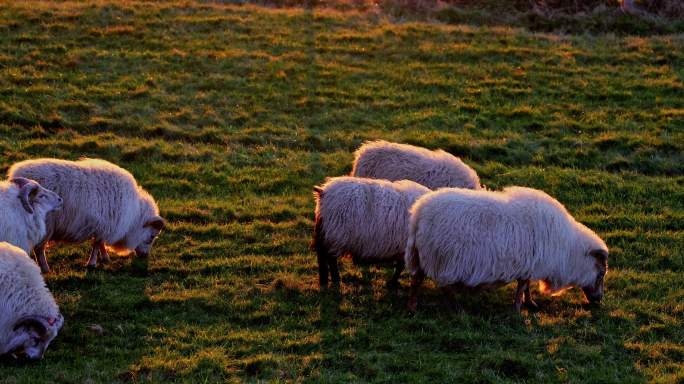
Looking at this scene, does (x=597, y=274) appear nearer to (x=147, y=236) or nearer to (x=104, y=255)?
(x=147, y=236)

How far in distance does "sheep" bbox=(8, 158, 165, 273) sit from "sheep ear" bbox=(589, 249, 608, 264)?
538 centimetres

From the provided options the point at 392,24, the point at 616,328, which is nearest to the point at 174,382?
the point at 616,328

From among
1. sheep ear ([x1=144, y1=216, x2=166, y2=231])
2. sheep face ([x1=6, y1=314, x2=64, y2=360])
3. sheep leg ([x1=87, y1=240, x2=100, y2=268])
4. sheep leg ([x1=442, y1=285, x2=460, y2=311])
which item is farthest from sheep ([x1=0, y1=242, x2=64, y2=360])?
sheep leg ([x1=442, y1=285, x2=460, y2=311])

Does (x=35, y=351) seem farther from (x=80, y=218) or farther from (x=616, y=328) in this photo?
(x=616, y=328)

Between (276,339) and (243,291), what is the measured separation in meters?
1.50

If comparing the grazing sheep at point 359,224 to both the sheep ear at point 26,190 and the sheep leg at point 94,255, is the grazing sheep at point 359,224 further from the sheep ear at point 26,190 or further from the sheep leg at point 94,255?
the sheep ear at point 26,190

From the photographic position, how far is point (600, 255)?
→ 1070 cm

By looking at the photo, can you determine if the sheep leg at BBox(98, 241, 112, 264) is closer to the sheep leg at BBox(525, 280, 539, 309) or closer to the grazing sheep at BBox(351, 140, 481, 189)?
the grazing sheep at BBox(351, 140, 481, 189)

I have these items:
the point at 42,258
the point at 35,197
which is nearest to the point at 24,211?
the point at 35,197

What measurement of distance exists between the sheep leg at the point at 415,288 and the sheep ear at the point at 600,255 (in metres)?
2.13

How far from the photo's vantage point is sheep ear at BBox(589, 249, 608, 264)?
10.7m

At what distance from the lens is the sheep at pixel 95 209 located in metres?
11.0

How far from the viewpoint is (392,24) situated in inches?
888

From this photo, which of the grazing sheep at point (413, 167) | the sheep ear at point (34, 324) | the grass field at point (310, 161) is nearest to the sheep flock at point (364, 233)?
the sheep ear at point (34, 324)
